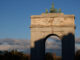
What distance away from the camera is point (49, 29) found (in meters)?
28.2

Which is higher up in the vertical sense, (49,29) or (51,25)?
(51,25)

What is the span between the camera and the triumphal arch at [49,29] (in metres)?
28.0

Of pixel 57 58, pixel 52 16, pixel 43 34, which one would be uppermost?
pixel 52 16

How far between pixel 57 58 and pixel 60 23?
70.4 feet

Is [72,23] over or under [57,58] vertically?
over

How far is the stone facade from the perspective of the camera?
28047mm

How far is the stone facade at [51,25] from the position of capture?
92.0 feet

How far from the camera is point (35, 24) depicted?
1129 inches

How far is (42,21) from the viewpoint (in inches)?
1123

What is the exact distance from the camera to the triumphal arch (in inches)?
1102

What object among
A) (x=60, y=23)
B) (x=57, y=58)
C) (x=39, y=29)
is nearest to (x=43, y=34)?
(x=39, y=29)

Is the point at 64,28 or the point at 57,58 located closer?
the point at 64,28

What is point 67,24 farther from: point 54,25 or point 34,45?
point 34,45

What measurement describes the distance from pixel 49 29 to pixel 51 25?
0.56 meters
